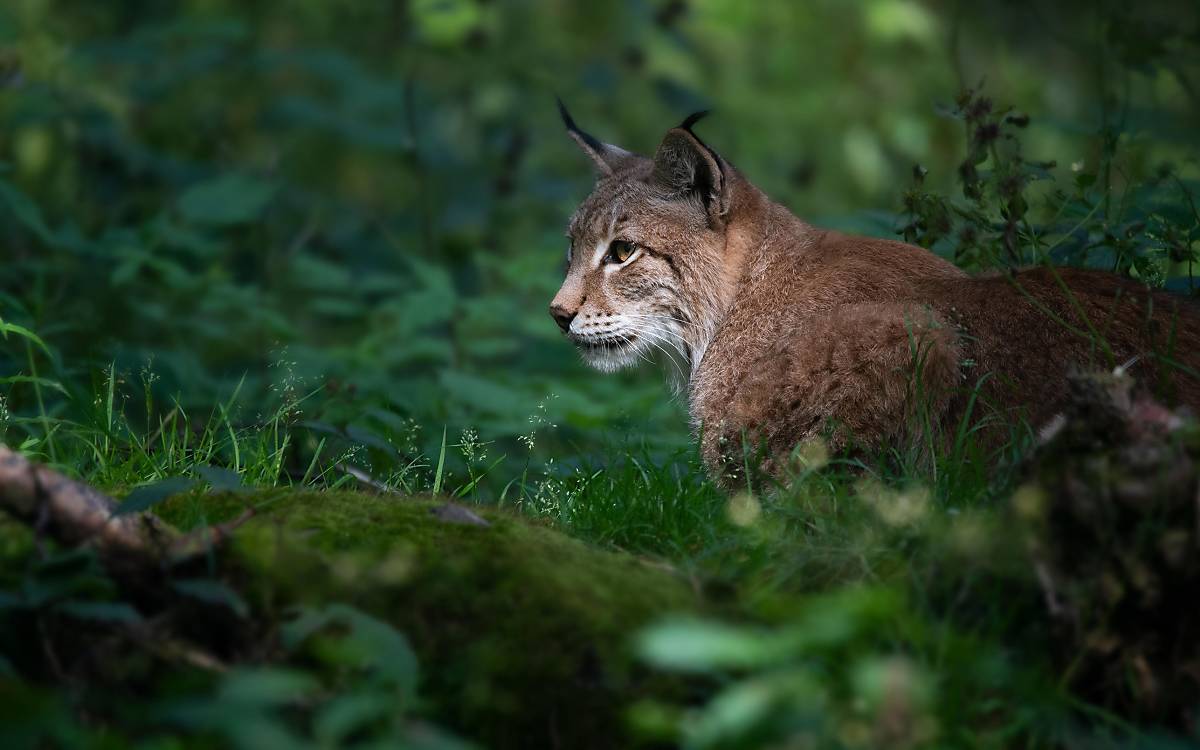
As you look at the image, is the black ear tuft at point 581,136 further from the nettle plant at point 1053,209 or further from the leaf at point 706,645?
the leaf at point 706,645

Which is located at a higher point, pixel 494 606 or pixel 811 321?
pixel 811 321

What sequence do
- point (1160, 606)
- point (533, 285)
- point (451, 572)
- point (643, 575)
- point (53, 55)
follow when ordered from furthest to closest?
point (53, 55) → point (533, 285) → point (643, 575) → point (451, 572) → point (1160, 606)

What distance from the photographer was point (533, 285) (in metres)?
6.57

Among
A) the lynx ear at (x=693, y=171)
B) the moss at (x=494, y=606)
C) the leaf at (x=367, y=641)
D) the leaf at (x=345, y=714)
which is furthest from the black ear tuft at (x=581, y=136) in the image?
the leaf at (x=345, y=714)

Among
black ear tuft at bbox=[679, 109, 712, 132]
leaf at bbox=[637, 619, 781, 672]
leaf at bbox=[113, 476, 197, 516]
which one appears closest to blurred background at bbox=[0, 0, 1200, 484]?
black ear tuft at bbox=[679, 109, 712, 132]

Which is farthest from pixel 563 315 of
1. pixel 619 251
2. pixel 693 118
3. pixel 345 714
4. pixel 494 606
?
pixel 345 714

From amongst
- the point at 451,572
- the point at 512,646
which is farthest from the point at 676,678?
the point at 451,572

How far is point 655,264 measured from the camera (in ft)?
15.5

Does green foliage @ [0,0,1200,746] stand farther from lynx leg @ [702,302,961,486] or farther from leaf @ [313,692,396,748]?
lynx leg @ [702,302,961,486]

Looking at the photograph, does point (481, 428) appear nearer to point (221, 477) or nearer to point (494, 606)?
point (221, 477)

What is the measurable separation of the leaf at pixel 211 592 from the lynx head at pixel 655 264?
262 cm

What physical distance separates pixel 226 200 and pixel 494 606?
474 cm

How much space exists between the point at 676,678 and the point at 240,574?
34.8 inches

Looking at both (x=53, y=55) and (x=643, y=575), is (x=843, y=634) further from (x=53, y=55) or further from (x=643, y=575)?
(x=53, y=55)
